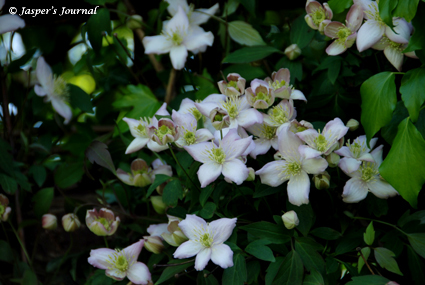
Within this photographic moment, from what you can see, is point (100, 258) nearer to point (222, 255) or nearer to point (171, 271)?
point (171, 271)

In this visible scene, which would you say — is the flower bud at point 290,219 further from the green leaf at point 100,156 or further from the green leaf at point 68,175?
the green leaf at point 68,175

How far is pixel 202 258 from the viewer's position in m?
0.66

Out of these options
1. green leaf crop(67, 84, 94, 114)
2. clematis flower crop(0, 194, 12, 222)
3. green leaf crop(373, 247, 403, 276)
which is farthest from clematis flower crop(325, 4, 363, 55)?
clematis flower crop(0, 194, 12, 222)

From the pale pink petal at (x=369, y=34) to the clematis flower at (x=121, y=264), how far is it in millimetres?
520

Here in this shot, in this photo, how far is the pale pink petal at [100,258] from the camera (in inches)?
30.4

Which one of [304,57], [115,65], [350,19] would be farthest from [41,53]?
[350,19]

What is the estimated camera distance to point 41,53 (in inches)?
53.1

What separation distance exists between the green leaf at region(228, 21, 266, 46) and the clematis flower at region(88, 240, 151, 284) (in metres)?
0.53

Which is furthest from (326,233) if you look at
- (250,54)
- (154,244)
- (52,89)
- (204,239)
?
(52,89)

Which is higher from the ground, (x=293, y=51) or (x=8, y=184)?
(x=293, y=51)

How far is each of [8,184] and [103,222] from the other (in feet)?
0.81

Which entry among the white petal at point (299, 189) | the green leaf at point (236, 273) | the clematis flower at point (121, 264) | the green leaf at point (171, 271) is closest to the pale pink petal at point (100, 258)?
the clematis flower at point (121, 264)

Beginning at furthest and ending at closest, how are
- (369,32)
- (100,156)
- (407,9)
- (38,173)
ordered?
(38,173)
(100,156)
(369,32)
(407,9)

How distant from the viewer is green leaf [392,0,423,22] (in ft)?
1.95
